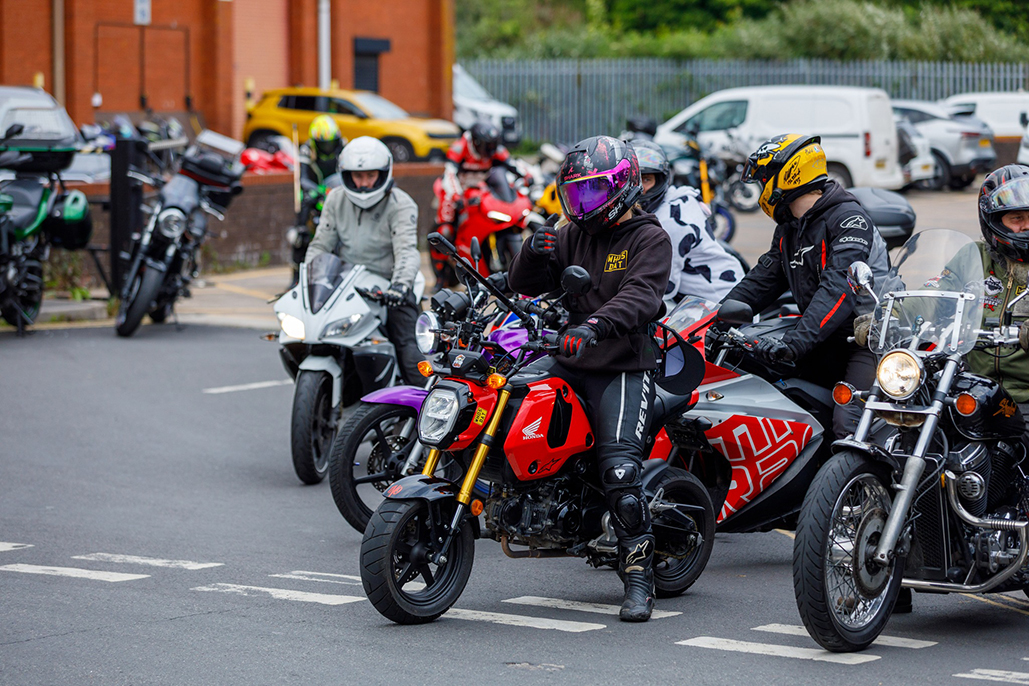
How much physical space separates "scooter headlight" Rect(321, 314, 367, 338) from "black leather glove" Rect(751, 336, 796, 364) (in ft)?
9.30

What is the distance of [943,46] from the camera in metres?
41.9

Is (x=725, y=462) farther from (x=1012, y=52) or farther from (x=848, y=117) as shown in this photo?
(x=1012, y=52)

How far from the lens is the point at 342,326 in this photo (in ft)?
26.4

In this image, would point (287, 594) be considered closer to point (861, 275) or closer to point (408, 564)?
point (408, 564)

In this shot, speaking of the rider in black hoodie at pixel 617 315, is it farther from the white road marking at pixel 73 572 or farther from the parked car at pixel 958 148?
the parked car at pixel 958 148

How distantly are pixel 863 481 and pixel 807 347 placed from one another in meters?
1.31

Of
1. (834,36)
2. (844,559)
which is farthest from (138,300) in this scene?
(834,36)

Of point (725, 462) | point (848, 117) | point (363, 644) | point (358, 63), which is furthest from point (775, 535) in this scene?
point (358, 63)

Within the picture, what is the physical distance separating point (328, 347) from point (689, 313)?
7.80 ft

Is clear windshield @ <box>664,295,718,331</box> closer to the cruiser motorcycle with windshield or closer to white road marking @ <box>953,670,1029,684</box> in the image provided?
the cruiser motorcycle with windshield

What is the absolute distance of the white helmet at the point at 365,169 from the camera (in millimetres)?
8562

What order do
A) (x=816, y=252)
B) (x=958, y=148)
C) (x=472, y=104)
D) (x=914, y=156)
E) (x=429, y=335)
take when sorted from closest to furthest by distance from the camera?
(x=429, y=335)
(x=816, y=252)
(x=914, y=156)
(x=958, y=148)
(x=472, y=104)

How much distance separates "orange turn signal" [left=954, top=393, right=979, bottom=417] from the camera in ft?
16.6

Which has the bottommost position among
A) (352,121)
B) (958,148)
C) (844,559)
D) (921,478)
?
(844,559)
